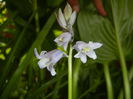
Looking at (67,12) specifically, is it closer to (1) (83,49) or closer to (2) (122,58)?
(1) (83,49)

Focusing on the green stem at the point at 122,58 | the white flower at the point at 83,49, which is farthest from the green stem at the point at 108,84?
the white flower at the point at 83,49

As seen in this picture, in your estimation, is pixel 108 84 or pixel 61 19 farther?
pixel 108 84

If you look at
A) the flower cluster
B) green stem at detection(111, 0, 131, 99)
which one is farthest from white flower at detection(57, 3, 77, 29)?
green stem at detection(111, 0, 131, 99)

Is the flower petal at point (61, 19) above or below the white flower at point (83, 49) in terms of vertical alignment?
above

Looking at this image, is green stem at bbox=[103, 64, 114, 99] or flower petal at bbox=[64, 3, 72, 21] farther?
green stem at bbox=[103, 64, 114, 99]

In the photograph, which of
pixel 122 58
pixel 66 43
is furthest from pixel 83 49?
pixel 122 58

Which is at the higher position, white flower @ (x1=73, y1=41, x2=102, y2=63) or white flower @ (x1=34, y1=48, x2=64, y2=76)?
white flower @ (x1=34, y1=48, x2=64, y2=76)

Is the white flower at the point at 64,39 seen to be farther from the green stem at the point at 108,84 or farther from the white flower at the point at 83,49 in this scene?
the green stem at the point at 108,84

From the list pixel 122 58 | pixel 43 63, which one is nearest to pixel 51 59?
pixel 43 63

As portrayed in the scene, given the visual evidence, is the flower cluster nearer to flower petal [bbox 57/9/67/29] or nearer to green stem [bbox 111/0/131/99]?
flower petal [bbox 57/9/67/29]

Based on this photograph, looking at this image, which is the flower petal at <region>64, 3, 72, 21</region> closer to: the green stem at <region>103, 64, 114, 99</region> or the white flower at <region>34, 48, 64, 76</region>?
the white flower at <region>34, 48, 64, 76</region>

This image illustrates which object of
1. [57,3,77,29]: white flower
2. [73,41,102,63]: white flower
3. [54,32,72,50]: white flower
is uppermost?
[57,3,77,29]: white flower
